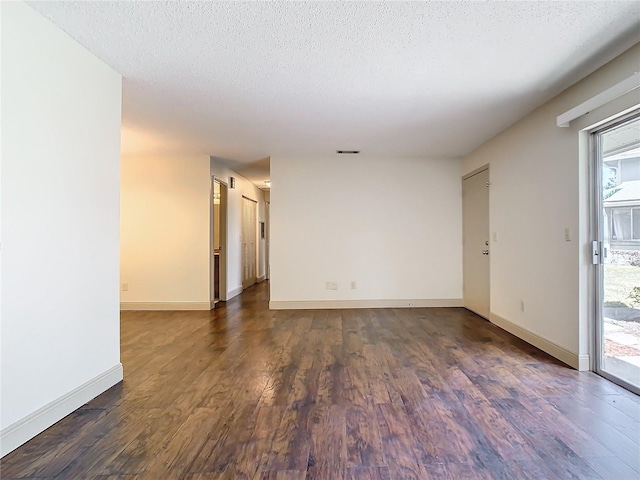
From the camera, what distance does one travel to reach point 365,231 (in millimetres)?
5172

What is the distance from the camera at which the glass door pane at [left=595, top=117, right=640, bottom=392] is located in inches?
91.1

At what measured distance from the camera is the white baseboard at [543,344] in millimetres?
2699

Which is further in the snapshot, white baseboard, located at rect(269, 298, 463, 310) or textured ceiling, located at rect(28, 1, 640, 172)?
white baseboard, located at rect(269, 298, 463, 310)

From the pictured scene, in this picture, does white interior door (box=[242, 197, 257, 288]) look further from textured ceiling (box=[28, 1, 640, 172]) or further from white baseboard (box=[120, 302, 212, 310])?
textured ceiling (box=[28, 1, 640, 172])

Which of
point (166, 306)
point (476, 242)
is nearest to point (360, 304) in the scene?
point (476, 242)

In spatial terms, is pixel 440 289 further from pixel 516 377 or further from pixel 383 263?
pixel 516 377

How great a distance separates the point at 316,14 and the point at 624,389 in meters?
3.09

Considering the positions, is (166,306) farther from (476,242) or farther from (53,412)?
(476,242)

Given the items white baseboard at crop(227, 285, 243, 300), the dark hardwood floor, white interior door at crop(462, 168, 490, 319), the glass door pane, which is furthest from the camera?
white baseboard at crop(227, 285, 243, 300)

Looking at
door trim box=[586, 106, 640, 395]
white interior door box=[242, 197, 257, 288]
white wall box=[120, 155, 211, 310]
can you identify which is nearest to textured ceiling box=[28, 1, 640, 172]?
door trim box=[586, 106, 640, 395]

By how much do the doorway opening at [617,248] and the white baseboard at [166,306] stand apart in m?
4.54

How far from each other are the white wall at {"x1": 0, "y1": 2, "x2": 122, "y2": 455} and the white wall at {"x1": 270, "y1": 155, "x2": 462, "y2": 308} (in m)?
2.80

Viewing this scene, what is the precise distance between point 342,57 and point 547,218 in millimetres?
2305

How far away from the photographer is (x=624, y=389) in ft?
7.63
